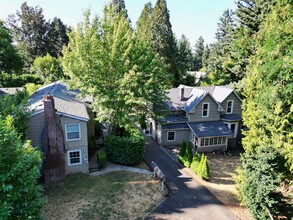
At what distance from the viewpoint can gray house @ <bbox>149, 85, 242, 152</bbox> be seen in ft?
74.9

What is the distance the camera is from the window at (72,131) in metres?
16.2

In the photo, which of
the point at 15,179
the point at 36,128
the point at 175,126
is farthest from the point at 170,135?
the point at 15,179

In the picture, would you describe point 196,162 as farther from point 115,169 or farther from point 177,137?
point 115,169

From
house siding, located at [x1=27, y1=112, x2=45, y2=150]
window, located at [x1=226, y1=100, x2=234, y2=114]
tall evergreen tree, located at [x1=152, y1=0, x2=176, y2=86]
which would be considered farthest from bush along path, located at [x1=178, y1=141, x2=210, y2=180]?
tall evergreen tree, located at [x1=152, y1=0, x2=176, y2=86]

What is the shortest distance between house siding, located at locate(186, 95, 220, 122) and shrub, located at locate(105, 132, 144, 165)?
775 centimetres

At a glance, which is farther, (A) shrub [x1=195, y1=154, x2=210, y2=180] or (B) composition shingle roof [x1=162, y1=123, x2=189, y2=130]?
(B) composition shingle roof [x1=162, y1=123, x2=189, y2=130]

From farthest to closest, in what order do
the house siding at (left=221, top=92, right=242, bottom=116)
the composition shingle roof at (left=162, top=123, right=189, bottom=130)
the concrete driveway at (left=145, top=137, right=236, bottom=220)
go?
the house siding at (left=221, top=92, right=242, bottom=116)
the composition shingle roof at (left=162, top=123, right=189, bottom=130)
the concrete driveway at (left=145, top=137, right=236, bottom=220)

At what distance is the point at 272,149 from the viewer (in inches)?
483

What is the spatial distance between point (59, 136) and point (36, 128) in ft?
5.90

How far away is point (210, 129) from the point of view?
2303 centimetres

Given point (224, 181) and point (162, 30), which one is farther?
point (162, 30)

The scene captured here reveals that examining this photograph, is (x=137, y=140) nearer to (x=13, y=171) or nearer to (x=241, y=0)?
(x=13, y=171)

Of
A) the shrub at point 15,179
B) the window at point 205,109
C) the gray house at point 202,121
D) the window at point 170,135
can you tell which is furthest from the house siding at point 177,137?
the shrub at point 15,179

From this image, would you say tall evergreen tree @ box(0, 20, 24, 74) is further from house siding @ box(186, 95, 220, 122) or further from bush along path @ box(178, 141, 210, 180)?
bush along path @ box(178, 141, 210, 180)
